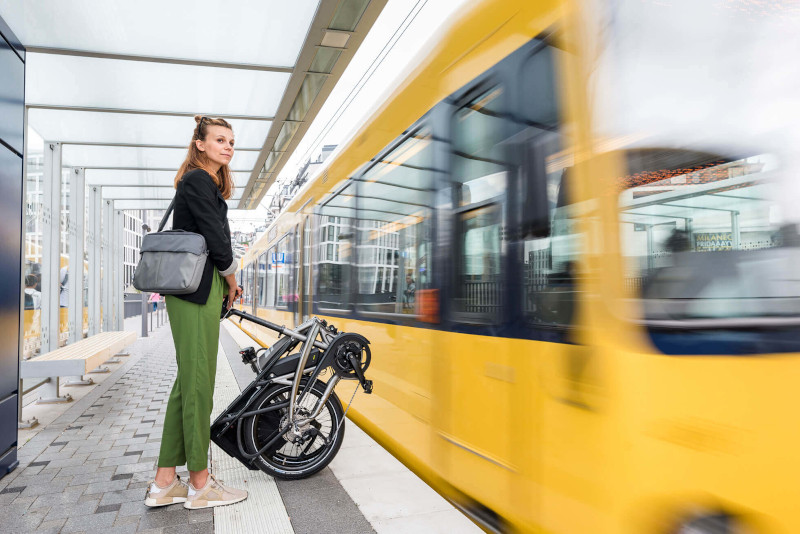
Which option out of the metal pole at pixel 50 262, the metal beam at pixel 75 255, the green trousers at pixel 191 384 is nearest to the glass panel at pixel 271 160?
the metal beam at pixel 75 255

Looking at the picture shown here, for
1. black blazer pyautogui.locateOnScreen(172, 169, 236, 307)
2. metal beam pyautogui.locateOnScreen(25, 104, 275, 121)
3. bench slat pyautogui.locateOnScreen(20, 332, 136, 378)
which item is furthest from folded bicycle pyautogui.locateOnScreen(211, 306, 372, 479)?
metal beam pyautogui.locateOnScreen(25, 104, 275, 121)

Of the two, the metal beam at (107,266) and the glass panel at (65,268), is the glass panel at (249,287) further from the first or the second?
the glass panel at (65,268)

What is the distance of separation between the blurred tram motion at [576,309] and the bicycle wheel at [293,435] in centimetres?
59

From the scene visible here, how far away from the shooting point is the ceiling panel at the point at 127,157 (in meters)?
8.27

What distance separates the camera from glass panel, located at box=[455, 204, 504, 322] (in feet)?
9.30

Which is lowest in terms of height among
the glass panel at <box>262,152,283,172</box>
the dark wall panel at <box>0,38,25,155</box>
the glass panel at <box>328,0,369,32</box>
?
the dark wall panel at <box>0,38,25,155</box>

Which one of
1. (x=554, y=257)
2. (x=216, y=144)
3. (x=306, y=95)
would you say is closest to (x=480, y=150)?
(x=554, y=257)

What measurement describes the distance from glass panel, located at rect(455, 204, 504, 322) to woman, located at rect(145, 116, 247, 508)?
1.25 metres

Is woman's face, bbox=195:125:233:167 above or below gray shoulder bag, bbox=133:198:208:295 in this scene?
above

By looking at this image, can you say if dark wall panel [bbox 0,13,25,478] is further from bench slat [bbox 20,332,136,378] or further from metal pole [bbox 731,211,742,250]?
metal pole [bbox 731,211,742,250]

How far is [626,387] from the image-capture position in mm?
1937

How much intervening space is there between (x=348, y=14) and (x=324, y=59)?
3.02 ft

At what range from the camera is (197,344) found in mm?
2961

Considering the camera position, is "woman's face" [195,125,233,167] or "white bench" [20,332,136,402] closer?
"woman's face" [195,125,233,167]
